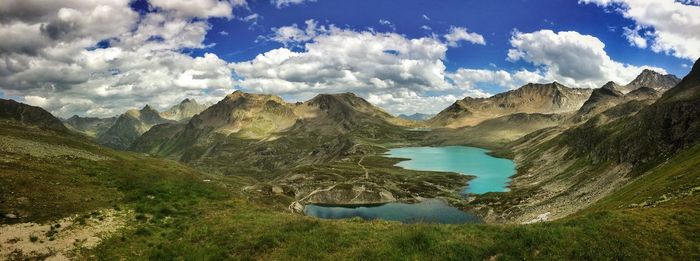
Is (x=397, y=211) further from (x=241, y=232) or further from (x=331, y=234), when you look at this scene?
(x=331, y=234)

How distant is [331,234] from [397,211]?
126799mm

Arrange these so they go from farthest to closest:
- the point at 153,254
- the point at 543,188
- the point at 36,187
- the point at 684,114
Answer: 1. the point at 543,188
2. the point at 684,114
3. the point at 36,187
4. the point at 153,254

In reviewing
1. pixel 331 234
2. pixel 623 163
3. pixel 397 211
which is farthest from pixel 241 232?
pixel 397 211

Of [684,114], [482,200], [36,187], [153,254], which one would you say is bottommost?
[482,200]

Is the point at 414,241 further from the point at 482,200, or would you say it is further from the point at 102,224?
the point at 482,200

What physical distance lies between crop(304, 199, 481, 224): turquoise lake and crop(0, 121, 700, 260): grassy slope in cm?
10449

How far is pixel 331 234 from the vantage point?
34156 mm

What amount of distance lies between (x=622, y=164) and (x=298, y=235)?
121790 mm

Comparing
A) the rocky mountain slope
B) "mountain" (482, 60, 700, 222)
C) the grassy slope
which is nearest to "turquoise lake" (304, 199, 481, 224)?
"mountain" (482, 60, 700, 222)

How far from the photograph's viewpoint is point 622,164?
12406 centimetres

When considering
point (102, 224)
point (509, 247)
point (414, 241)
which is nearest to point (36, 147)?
point (102, 224)

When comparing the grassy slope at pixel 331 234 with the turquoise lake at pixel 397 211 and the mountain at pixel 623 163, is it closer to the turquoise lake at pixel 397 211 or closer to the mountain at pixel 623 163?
the mountain at pixel 623 163

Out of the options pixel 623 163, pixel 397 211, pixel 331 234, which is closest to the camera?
pixel 331 234

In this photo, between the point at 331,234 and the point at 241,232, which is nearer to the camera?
the point at 331,234
